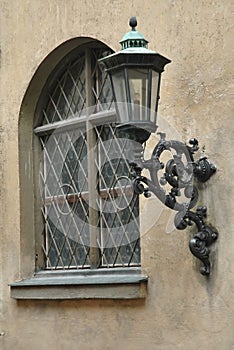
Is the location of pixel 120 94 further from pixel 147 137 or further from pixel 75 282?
pixel 75 282

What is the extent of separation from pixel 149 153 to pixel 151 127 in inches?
43.5

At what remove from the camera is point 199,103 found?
598 centimetres

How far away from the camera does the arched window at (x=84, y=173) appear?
6941 mm

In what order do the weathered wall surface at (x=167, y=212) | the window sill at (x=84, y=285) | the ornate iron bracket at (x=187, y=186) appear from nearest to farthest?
the ornate iron bracket at (x=187, y=186)
the weathered wall surface at (x=167, y=212)
the window sill at (x=84, y=285)

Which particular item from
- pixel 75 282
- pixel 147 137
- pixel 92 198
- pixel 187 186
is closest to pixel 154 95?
pixel 147 137

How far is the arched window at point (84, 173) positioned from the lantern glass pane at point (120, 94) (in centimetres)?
150

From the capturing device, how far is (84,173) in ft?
24.0

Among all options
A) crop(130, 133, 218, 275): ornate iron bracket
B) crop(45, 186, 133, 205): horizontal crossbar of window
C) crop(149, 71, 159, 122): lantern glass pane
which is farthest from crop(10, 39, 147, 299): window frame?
crop(149, 71, 159, 122): lantern glass pane

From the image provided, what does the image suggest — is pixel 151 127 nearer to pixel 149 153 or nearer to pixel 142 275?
pixel 149 153

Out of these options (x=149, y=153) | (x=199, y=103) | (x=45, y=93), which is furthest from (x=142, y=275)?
(x=45, y=93)

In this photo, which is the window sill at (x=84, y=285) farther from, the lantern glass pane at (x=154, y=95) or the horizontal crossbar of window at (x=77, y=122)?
the lantern glass pane at (x=154, y=95)

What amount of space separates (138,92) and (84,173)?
2.08 meters

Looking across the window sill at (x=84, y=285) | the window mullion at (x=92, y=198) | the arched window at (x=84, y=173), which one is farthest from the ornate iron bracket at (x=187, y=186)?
the window mullion at (x=92, y=198)

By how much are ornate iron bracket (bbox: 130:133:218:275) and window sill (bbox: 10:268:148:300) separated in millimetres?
721
